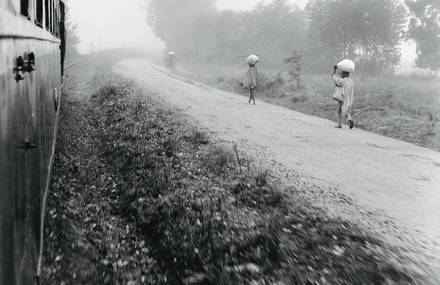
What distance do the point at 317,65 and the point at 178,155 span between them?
3037 centimetres

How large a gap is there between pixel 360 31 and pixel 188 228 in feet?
100

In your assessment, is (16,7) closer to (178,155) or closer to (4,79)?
(4,79)

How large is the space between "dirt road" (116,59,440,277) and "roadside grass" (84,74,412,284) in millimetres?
673

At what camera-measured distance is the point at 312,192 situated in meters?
4.97

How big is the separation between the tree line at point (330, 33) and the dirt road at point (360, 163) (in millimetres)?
14778

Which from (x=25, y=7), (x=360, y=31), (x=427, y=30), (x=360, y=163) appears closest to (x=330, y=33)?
(x=360, y=31)

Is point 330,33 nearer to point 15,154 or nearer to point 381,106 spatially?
point 381,106

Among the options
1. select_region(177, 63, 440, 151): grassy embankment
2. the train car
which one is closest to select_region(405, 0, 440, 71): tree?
select_region(177, 63, 440, 151): grassy embankment

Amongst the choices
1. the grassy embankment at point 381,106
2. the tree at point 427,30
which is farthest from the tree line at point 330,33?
the grassy embankment at point 381,106

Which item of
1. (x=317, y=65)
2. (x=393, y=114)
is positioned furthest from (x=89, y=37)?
(x=393, y=114)

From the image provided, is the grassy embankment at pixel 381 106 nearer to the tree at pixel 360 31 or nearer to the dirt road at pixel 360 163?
the dirt road at pixel 360 163

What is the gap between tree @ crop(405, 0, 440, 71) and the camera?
32062 millimetres

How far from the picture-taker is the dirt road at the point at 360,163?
4.51 metres

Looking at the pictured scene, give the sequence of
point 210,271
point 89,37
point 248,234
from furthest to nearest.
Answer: point 89,37
point 248,234
point 210,271
